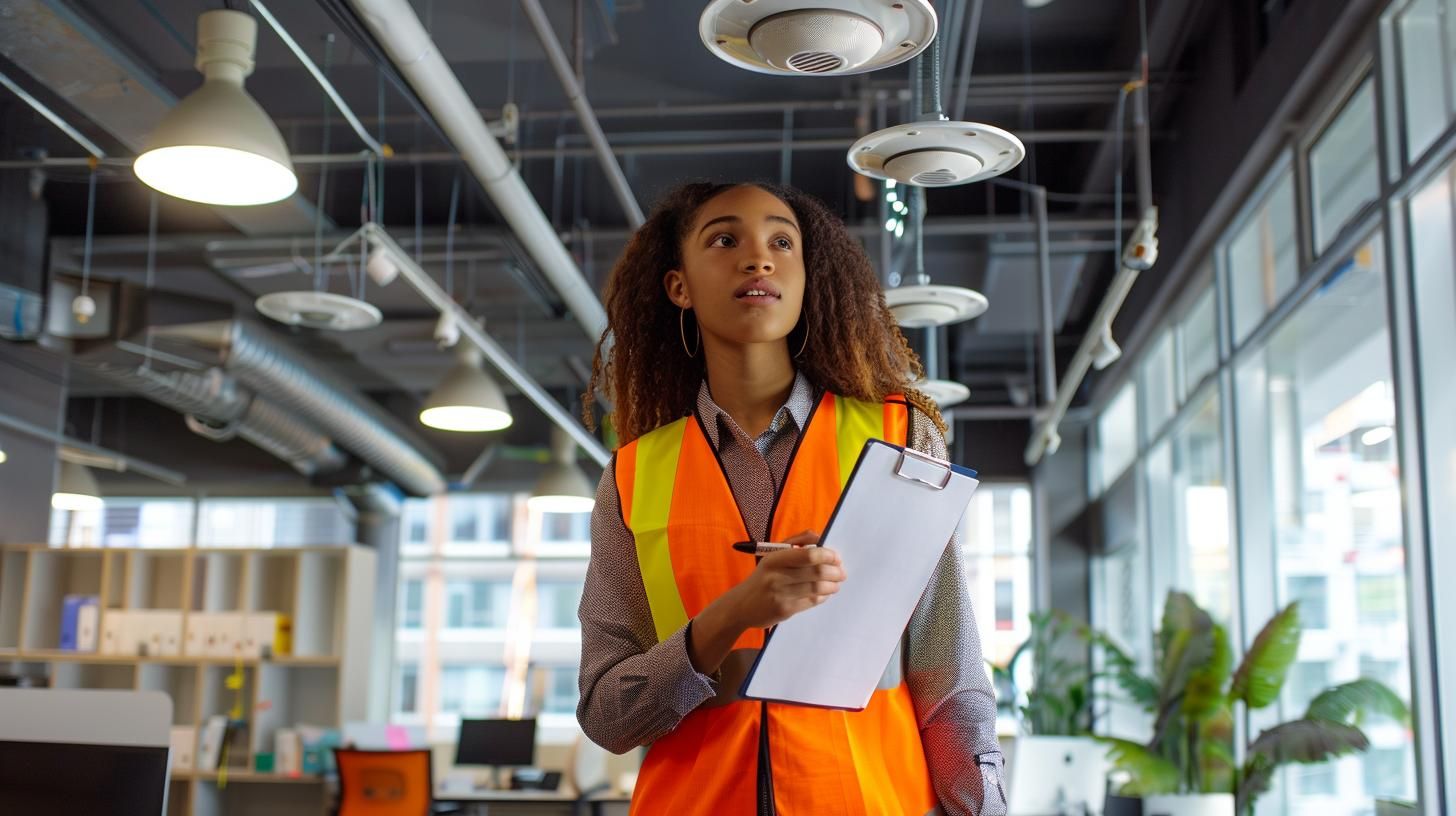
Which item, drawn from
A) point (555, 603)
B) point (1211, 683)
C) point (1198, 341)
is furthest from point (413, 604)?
point (1211, 683)

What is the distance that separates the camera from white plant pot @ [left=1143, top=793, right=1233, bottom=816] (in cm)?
582

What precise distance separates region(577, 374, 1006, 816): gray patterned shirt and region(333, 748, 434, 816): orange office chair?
6.86 m

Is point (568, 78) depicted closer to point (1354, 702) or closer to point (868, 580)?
point (1354, 702)

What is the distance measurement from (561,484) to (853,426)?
29.9 feet

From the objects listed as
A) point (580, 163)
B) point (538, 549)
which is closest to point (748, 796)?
point (580, 163)

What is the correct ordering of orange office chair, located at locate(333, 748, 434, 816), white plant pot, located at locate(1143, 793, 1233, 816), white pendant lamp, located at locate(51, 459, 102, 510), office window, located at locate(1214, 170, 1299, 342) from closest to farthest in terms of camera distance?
white plant pot, located at locate(1143, 793, 1233, 816) < office window, located at locate(1214, 170, 1299, 342) < orange office chair, located at locate(333, 748, 434, 816) < white pendant lamp, located at locate(51, 459, 102, 510)

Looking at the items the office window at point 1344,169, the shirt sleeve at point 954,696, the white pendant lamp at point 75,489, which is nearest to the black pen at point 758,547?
the shirt sleeve at point 954,696

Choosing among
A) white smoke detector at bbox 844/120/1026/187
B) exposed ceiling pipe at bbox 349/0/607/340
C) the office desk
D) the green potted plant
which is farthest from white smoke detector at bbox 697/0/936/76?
the office desk

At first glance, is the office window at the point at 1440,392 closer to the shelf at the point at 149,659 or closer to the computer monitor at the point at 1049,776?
the computer monitor at the point at 1049,776

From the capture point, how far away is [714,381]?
159 cm

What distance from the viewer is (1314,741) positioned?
211 inches

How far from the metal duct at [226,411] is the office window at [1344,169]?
6879 mm

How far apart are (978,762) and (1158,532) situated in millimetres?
9540

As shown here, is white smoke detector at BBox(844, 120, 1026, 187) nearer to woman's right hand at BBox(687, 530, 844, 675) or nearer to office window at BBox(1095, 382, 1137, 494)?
woman's right hand at BBox(687, 530, 844, 675)
